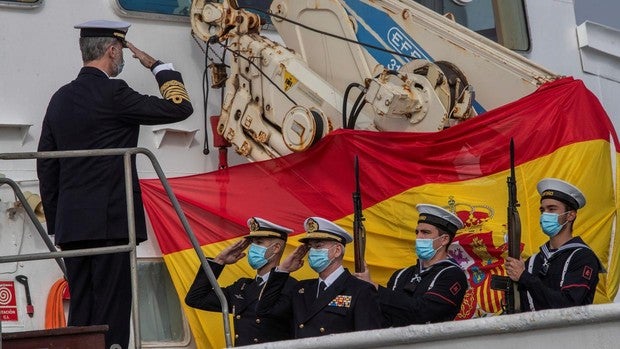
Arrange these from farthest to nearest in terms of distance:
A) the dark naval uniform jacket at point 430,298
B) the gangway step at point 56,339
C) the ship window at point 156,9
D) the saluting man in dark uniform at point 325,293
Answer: the ship window at point 156,9, the saluting man in dark uniform at point 325,293, the dark naval uniform jacket at point 430,298, the gangway step at point 56,339

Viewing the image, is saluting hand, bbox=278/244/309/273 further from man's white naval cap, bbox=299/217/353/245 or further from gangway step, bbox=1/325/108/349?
gangway step, bbox=1/325/108/349

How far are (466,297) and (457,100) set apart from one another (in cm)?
97

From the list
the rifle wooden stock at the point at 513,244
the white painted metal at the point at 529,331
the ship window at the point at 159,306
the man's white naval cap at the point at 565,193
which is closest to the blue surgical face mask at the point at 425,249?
the rifle wooden stock at the point at 513,244

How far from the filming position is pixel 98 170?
21.7 feet

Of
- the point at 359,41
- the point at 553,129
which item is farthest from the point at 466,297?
the point at 359,41

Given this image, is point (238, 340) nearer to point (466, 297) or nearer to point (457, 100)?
point (466, 297)

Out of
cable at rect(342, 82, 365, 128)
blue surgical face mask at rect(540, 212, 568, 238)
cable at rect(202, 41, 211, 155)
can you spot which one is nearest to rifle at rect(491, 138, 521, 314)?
blue surgical face mask at rect(540, 212, 568, 238)

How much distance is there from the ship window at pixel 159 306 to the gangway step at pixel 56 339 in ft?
5.64

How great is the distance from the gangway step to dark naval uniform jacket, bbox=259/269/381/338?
1.31 meters

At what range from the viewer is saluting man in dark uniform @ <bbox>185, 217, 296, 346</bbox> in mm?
7230

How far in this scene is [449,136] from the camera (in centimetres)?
748

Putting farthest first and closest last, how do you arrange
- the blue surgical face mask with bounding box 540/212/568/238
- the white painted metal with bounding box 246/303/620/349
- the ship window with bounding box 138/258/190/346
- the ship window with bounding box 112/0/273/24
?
the ship window with bounding box 112/0/273/24
the ship window with bounding box 138/258/190/346
the blue surgical face mask with bounding box 540/212/568/238
the white painted metal with bounding box 246/303/620/349

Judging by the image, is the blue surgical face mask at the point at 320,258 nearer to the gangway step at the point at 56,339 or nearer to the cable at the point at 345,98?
the cable at the point at 345,98

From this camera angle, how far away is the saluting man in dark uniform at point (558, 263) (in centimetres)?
631
